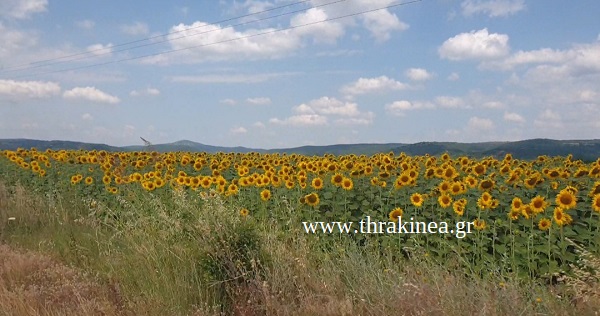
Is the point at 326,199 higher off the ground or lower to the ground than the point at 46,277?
higher

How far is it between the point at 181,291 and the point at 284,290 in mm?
838

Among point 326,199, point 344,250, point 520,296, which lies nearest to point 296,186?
point 326,199

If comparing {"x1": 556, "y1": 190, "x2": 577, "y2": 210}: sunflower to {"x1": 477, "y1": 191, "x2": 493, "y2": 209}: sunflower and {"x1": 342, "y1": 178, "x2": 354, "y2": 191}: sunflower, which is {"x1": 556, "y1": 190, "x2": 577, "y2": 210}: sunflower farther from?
{"x1": 342, "y1": 178, "x2": 354, "y2": 191}: sunflower

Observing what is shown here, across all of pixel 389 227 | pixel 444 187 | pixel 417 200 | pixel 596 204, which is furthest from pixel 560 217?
pixel 389 227

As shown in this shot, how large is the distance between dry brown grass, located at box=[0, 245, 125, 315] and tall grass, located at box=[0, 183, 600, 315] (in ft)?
0.04

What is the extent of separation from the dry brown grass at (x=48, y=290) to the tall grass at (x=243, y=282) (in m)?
0.01

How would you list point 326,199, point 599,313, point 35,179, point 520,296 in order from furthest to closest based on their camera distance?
point 35,179
point 326,199
point 520,296
point 599,313

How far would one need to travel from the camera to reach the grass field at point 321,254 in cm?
393

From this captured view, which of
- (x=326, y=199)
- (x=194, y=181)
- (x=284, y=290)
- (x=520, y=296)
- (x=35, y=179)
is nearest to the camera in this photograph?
(x=520, y=296)

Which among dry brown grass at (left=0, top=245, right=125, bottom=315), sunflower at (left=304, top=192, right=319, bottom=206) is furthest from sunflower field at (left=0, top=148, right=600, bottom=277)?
dry brown grass at (left=0, top=245, right=125, bottom=315)

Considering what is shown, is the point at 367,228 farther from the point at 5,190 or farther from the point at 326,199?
the point at 5,190

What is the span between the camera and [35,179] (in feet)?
38.3

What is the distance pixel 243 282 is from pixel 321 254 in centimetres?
→ 95

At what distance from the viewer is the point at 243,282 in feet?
15.0
